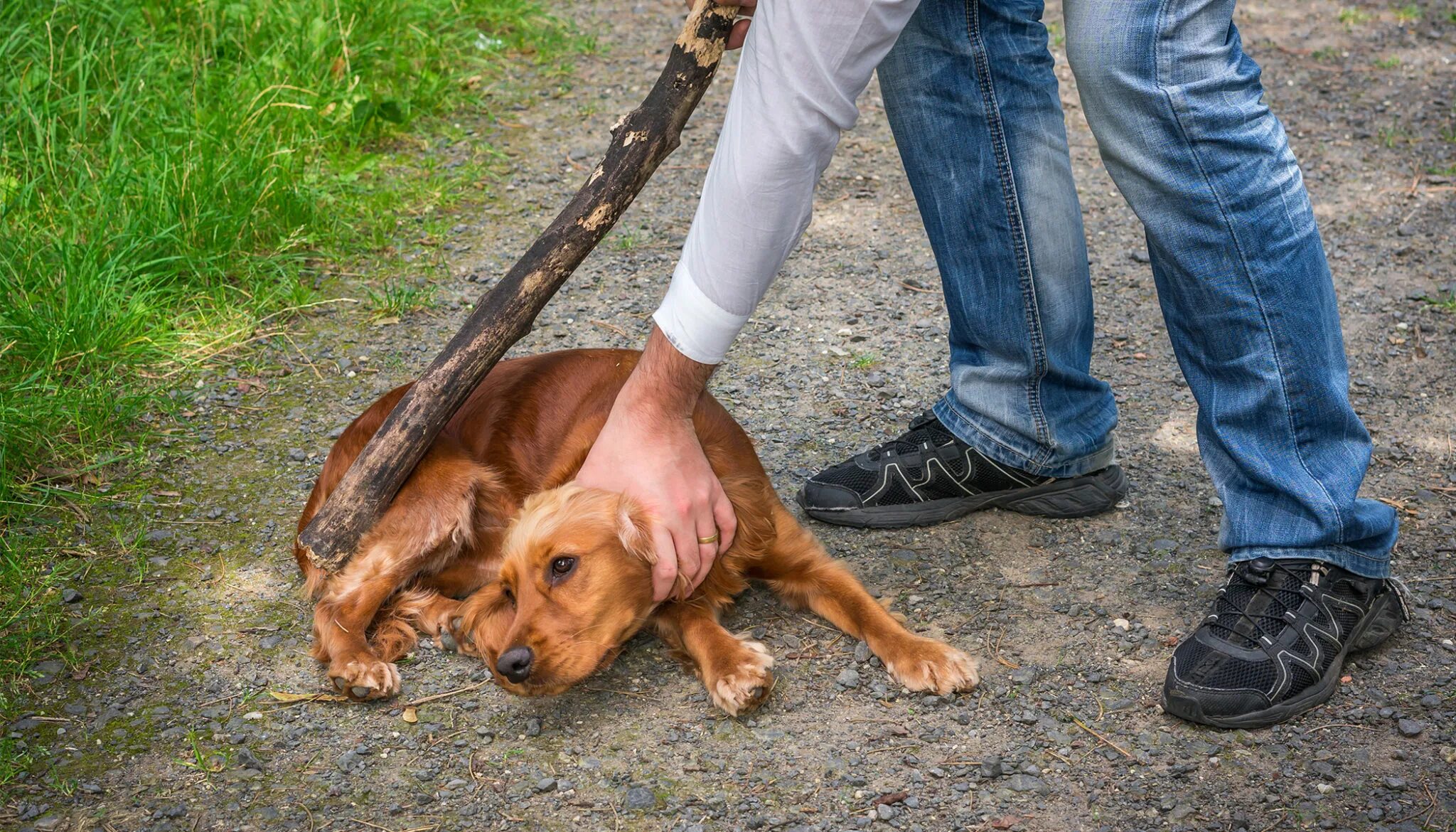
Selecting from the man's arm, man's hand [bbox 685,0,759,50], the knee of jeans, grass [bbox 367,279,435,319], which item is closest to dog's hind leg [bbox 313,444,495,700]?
the man's arm

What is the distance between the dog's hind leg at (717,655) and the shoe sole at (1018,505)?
21.6 inches

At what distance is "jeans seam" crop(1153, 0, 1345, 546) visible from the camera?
7.22ft

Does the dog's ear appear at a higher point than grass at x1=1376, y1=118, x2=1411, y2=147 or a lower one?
higher

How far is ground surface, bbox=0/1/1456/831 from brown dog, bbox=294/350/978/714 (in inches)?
3.3

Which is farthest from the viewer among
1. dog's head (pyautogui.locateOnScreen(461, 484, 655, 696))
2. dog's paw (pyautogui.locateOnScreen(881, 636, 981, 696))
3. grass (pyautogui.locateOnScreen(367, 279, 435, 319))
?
grass (pyautogui.locateOnScreen(367, 279, 435, 319))

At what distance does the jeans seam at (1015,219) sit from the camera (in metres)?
2.79

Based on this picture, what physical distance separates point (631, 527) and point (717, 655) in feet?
1.16

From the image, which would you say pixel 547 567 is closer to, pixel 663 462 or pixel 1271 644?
pixel 663 462

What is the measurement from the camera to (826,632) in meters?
2.85

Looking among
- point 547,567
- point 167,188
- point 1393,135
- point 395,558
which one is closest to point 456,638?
point 395,558

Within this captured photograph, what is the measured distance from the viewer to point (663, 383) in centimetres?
240

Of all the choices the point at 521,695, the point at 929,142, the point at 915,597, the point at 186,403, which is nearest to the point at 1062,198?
the point at 929,142

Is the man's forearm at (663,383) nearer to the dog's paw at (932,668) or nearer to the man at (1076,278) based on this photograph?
the man at (1076,278)

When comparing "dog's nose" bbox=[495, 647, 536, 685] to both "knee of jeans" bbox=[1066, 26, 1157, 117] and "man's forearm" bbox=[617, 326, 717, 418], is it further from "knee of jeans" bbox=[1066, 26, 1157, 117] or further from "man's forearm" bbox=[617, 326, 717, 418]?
"knee of jeans" bbox=[1066, 26, 1157, 117]
